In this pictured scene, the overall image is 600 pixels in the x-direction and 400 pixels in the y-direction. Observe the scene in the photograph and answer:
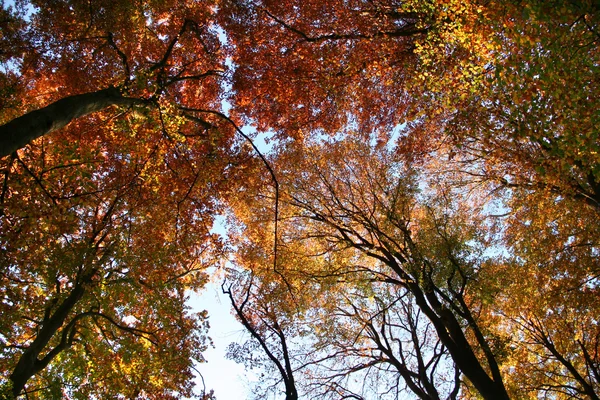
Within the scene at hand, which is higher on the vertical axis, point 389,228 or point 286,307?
point 389,228

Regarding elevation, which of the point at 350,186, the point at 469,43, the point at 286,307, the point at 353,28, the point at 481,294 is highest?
the point at 353,28

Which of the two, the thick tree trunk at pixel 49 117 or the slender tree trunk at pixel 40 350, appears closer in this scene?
the thick tree trunk at pixel 49 117

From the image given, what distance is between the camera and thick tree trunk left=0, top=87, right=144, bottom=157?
16.6ft

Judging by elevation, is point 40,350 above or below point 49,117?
below

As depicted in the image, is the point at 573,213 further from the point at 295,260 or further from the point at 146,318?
the point at 146,318

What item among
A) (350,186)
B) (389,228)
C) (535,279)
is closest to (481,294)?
(535,279)

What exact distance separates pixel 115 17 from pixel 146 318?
9.56m

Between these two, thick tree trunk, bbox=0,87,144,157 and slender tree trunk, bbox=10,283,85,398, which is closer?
thick tree trunk, bbox=0,87,144,157

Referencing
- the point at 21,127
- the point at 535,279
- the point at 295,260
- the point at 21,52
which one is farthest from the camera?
the point at 295,260

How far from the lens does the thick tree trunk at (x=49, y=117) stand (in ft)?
16.6

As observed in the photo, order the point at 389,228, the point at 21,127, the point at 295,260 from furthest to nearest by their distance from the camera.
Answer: the point at 295,260, the point at 389,228, the point at 21,127

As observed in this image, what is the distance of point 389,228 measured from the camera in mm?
12625

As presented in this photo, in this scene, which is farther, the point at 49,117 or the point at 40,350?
the point at 40,350

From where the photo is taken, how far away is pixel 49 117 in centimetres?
573
